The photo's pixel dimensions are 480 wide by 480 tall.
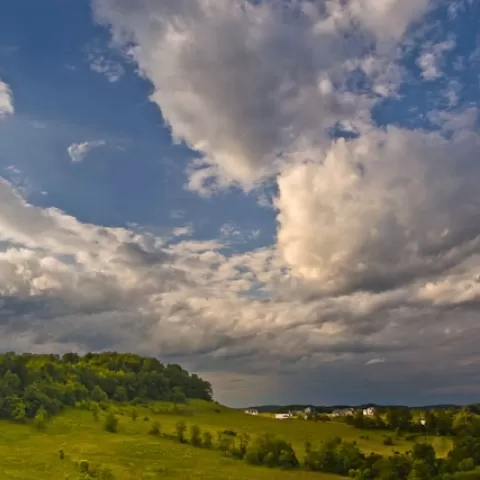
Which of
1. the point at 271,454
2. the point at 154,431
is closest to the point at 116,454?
the point at 154,431

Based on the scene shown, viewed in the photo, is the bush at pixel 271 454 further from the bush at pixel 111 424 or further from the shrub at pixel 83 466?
the shrub at pixel 83 466

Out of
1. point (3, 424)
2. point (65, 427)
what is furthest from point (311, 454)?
point (3, 424)

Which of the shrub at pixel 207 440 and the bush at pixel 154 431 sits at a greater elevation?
the bush at pixel 154 431

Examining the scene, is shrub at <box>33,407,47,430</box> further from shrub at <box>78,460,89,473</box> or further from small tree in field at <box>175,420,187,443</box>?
shrub at <box>78,460,89,473</box>

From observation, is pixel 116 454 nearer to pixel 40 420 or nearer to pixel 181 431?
pixel 181 431

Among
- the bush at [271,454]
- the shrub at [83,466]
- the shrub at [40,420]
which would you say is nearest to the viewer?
the shrub at [83,466]

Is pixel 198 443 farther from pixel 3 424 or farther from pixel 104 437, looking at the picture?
pixel 3 424

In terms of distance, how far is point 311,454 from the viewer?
552 feet

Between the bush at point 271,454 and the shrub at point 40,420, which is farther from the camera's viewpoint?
the shrub at point 40,420

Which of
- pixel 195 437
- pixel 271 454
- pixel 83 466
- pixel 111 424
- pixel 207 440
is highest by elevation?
pixel 111 424

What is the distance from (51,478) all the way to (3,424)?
63.5 metres

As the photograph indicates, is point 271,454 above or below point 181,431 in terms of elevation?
below

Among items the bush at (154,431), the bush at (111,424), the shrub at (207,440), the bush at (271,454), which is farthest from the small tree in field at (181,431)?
the bush at (271,454)

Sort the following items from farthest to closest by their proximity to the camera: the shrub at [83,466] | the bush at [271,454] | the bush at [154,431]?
the bush at [154,431], the bush at [271,454], the shrub at [83,466]
